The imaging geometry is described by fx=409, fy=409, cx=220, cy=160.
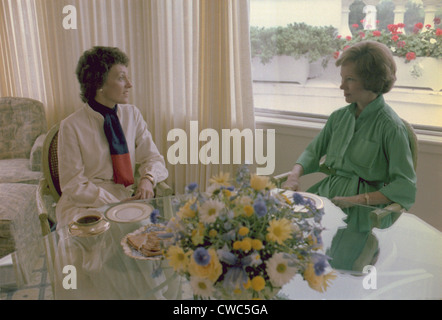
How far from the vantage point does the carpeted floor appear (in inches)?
45.5

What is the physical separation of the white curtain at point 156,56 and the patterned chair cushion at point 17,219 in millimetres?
1155

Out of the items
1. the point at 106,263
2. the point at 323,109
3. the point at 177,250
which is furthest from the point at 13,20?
the point at 177,250

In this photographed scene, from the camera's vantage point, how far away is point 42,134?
3.26 metres

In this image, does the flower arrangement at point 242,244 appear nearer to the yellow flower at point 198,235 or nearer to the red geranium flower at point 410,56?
the yellow flower at point 198,235

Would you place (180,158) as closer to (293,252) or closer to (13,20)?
(13,20)

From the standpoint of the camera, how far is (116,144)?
200cm

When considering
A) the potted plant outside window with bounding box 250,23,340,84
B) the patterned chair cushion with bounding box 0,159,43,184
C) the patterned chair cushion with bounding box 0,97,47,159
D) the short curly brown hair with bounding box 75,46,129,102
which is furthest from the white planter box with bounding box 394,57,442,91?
Answer: the patterned chair cushion with bounding box 0,97,47,159

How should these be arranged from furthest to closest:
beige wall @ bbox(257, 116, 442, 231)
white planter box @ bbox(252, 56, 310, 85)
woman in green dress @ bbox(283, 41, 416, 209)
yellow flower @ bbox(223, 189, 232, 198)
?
white planter box @ bbox(252, 56, 310, 85)
beige wall @ bbox(257, 116, 442, 231)
woman in green dress @ bbox(283, 41, 416, 209)
yellow flower @ bbox(223, 189, 232, 198)

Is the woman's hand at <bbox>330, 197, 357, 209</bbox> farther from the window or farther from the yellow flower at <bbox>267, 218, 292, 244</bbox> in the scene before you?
the window

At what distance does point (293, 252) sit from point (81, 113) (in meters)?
1.43

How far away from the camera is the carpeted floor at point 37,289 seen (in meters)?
1.16

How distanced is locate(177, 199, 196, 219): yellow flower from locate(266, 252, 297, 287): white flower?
0.68 feet

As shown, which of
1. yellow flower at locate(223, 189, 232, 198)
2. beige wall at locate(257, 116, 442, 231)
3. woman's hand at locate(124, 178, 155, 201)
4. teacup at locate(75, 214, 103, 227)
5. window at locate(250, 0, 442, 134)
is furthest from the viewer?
window at locate(250, 0, 442, 134)

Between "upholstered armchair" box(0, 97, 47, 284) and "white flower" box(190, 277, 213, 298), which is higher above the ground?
"white flower" box(190, 277, 213, 298)
